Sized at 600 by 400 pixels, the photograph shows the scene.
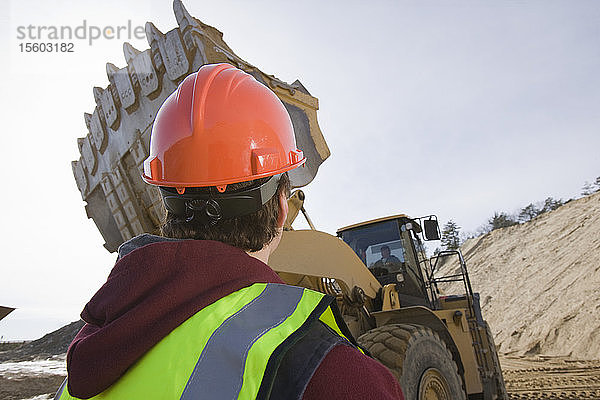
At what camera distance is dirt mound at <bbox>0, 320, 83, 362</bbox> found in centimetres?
1611

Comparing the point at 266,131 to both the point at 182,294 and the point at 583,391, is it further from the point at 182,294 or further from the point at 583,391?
the point at 583,391

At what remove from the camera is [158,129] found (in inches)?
59.2

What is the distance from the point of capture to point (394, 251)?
6410mm

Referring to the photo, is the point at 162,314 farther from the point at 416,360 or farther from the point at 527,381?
the point at 527,381

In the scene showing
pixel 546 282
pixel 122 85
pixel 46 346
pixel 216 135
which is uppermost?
pixel 122 85

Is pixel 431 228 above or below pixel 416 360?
above

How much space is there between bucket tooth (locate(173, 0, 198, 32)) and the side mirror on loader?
3.90 meters

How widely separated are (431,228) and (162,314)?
5.70m

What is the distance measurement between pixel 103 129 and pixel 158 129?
3.56 m

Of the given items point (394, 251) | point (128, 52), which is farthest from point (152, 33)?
point (394, 251)

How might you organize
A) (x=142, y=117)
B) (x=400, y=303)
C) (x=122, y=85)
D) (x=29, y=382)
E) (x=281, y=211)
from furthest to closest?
1. (x=29, y=382)
2. (x=400, y=303)
3. (x=122, y=85)
4. (x=142, y=117)
5. (x=281, y=211)

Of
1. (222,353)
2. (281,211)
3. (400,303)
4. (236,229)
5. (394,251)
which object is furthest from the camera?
(394,251)

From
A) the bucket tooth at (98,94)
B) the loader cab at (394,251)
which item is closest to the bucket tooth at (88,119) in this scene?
the bucket tooth at (98,94)

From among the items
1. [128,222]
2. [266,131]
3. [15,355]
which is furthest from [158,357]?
[15,355]
